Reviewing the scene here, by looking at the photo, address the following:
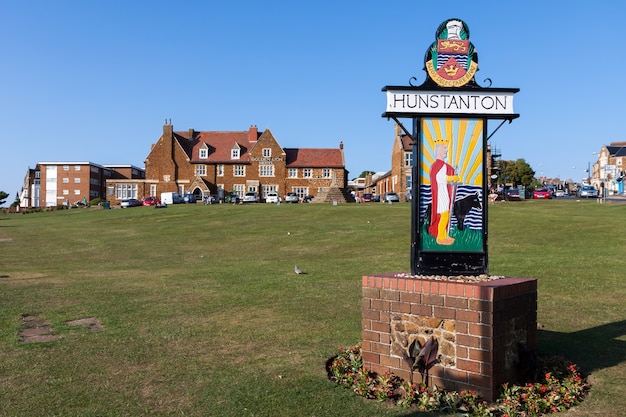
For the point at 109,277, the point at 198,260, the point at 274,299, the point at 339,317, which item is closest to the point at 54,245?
the point at 198,260

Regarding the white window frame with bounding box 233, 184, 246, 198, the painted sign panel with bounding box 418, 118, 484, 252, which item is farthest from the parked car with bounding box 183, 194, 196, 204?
the painted sign panel with bounding box 418, 118, 484, 252

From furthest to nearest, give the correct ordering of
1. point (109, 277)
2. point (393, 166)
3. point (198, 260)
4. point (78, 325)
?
point (393, 166)
point (198, 260)
point (109, 277)
point (78, 325)

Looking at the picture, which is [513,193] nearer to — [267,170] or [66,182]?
[267,170]

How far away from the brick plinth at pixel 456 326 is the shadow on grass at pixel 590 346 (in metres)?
0.99

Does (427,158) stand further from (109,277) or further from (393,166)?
(393,166)

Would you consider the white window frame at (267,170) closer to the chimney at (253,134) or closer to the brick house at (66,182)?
the chimney at (253,134)

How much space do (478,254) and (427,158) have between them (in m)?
1.50

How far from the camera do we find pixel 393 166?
246 feet

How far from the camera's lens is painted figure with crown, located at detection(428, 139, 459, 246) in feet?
24.2

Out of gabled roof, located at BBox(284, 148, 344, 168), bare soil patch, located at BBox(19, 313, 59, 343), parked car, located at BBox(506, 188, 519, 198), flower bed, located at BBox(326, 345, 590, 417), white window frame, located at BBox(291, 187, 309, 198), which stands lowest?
bare soil patch, located at BBox(19, 313, 59, 343)

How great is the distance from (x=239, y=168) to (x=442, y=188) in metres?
74.6

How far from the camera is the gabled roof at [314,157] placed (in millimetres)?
80312

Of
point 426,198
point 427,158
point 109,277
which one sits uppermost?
point 427,158

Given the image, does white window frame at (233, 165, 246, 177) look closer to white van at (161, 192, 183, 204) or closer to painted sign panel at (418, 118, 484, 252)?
white van at (161, 192, 183, 204)
